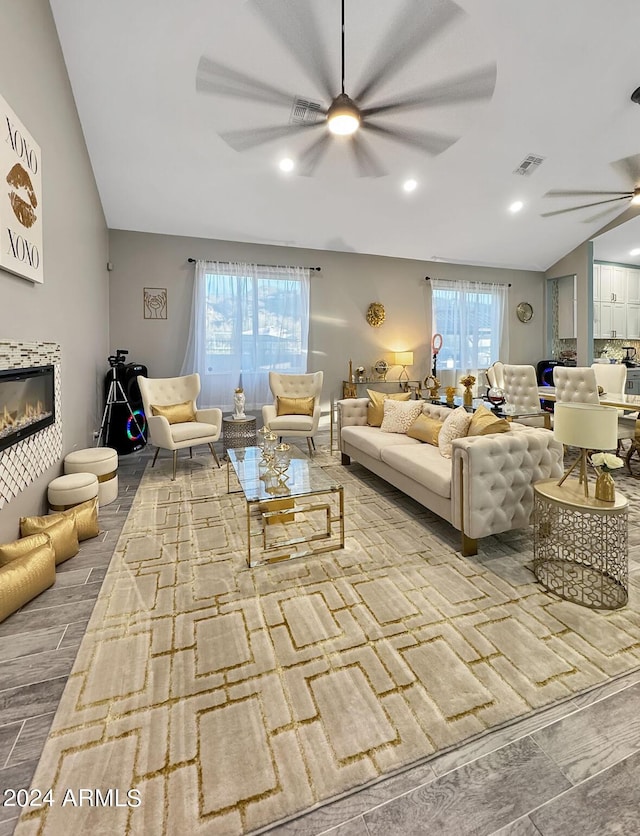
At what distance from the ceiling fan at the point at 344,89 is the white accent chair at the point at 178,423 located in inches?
101

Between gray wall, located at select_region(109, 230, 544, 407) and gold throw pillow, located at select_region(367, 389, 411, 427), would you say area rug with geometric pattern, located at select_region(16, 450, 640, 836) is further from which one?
gray wall, located at select_region(109, 230, 544, 407)

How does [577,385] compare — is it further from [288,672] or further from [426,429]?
[288,672]

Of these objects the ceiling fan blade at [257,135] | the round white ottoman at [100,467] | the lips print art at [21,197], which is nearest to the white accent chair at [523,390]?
the ceiling fan blade at [257,135]

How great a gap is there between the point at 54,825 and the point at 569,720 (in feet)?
5.08

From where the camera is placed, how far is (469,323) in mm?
6809

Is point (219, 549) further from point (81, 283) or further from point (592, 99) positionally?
point (592, 99)

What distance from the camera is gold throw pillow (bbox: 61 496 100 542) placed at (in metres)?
2.57

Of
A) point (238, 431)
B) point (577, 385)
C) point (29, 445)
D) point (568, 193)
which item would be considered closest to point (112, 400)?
point (238, 431)

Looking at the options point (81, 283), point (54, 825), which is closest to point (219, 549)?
point (54, 825)

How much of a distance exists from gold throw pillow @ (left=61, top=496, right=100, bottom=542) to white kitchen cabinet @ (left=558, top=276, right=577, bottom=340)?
7.58 metres

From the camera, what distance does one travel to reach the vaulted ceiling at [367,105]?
273 cm

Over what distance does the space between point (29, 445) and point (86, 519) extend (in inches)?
23.0

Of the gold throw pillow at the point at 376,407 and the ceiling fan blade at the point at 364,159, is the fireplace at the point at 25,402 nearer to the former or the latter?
the gold throw pillow at the point at 376,407

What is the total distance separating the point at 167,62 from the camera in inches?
118
